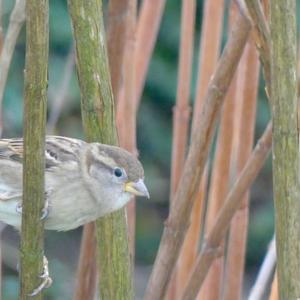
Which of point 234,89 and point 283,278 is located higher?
point 234,89

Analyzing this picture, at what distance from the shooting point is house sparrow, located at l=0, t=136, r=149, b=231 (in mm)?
1753

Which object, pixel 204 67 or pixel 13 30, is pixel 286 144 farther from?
pixel 204 67

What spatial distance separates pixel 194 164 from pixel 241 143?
31 cm

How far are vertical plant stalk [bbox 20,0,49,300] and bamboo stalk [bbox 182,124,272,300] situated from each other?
1.86ft

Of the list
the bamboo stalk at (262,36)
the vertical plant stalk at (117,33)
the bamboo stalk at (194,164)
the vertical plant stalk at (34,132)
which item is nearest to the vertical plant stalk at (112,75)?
the vertical plant stalk at (117,33)

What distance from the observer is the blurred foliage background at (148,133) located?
144 inches

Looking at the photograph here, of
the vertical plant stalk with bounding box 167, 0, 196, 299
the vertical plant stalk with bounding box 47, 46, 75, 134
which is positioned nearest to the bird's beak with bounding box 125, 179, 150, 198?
the vertical plant stalk with bounding box 167, 0, 196, 299

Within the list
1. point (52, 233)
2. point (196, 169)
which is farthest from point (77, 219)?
point (52, 233)

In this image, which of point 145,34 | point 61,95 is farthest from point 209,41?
point 61,95

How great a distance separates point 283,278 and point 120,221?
0.38 metres

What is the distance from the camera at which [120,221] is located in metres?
1.67

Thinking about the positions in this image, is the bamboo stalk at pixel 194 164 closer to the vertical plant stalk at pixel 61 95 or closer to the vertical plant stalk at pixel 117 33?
the vertical plant stalk at pixel 117 33

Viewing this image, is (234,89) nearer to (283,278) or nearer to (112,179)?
(112,179)

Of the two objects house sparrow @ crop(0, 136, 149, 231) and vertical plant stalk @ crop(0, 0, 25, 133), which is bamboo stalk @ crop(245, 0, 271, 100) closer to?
house sparrow @ crop(0, 136, 149, 231)
